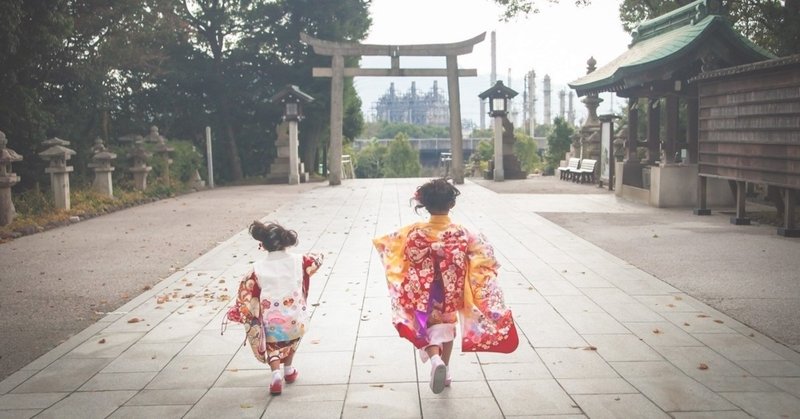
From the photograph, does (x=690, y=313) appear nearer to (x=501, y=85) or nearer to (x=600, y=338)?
(x=600, y=338)

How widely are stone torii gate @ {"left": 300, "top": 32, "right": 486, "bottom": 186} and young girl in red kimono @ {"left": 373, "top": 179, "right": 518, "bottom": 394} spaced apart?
60.0 feet

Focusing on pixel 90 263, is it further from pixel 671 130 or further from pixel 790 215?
pixel 671 130

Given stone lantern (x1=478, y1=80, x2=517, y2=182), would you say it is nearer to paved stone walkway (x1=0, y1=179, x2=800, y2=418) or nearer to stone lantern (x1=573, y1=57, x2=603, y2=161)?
stone lantern (x1=573, y1=57, x2=603, y2=161)

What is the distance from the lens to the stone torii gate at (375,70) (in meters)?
22.2

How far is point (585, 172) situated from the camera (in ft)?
75.7

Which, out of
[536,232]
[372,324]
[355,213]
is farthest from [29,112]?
[372,324]

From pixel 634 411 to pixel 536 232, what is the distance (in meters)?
7.42

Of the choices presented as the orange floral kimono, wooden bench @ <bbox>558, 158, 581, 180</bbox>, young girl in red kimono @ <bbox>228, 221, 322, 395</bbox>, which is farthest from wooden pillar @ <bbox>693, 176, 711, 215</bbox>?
wooden bench @ <bbox>558, 158, 581, 180</bbox>

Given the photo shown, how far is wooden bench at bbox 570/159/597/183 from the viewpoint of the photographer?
74.4 ft

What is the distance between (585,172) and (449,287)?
64.3ft

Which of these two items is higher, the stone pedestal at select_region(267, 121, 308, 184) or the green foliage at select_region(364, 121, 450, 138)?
→ the green foliage at select_region(364, 121, 450, 138)

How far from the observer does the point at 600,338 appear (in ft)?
17.6

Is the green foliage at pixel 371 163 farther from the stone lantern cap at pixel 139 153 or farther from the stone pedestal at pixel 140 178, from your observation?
the stone lantern cap at pixel 139 153

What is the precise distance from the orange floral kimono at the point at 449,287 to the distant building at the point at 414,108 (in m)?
96.4
